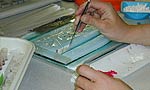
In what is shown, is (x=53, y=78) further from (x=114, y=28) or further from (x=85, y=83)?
(x=114, y=28)

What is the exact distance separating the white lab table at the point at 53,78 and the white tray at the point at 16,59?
62mm

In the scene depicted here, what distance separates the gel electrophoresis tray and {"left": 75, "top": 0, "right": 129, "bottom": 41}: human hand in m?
0.03

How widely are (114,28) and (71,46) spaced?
0.19 m

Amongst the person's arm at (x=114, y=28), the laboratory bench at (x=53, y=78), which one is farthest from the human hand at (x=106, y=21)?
the laboratory bench at (x=53, y=78)

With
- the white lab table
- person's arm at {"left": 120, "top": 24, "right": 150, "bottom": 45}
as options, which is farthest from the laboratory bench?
person's arm at {"left": 120, "top": 24, "right": 150, "bottom": 45}

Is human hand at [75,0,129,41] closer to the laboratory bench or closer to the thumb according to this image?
the thumb

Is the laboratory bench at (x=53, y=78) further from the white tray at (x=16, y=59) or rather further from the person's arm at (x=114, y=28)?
the person's arm at (x=114, y=28)

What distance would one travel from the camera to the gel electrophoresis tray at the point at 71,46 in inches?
35.9

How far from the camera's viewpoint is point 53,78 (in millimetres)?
832

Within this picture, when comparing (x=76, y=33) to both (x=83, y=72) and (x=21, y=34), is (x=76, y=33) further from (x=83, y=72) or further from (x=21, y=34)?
(x=83, y=72)

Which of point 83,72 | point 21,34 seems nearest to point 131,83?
point 83,72

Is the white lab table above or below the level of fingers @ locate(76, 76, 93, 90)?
below

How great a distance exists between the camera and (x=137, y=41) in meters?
1.02

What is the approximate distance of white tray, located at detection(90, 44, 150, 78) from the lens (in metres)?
0.85
